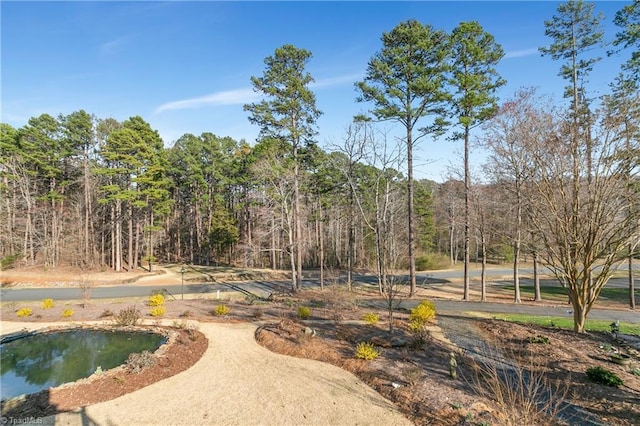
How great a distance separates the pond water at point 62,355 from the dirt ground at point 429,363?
1245 mm

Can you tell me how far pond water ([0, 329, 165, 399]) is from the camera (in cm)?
884

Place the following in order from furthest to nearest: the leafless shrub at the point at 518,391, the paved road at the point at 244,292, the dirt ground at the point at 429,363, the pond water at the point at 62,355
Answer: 1. the paved road at the point at 244,292
2. the pond water at the point at 62,355
3. the dirt ground at the point at 429,363
4. the leafless shrub at the point at 518,391

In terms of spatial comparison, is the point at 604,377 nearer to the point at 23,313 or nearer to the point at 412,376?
the point at 412,376

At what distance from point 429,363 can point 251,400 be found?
4.82 metres

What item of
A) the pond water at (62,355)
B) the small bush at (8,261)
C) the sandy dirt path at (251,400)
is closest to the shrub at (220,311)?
the pond water at (62,355)

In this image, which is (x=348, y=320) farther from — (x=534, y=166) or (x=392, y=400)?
(x=534, y=166)

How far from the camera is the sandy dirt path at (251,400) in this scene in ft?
20.6

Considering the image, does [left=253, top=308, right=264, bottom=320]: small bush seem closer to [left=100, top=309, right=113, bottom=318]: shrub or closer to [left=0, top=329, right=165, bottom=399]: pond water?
[left=0, top=329, right=165, bottom=399]: pond water

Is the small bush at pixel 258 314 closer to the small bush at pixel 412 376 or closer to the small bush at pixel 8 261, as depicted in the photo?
the small bush at pixel 412 376

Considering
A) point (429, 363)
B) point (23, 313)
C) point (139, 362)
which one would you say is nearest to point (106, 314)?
point (23, 313)

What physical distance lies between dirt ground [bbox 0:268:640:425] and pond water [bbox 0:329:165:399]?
125 centimetres

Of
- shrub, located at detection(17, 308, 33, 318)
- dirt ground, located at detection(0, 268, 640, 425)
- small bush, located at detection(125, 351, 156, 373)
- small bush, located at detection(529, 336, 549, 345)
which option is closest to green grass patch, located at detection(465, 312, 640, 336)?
dirt ground, located at detection(0, 268, 640, 425)

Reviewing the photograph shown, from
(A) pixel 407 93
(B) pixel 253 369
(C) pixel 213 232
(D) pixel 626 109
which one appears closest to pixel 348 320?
(B) pixel 253 369

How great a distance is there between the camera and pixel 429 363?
335 inches
